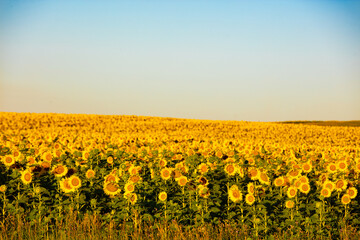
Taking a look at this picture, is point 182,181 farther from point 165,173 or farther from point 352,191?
point 352,191

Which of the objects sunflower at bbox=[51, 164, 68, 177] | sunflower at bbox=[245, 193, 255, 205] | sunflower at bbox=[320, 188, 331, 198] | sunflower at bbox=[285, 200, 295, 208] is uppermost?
sunflower at bbox=[51, 164, 68, 177]

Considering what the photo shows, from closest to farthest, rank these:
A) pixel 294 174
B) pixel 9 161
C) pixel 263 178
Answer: pixel 263 178, pixel 294 174, pixel 9 161

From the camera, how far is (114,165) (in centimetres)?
940

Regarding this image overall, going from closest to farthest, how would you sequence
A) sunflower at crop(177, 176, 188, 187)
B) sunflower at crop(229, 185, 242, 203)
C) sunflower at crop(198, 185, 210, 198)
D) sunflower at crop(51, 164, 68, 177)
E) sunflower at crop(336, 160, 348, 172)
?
sunflower at crop(229, 185, 242, 203) → sunflower at crop(198, 185, 210, 198) → sunflower at crop(177, 176, 188, 187) → sunflower at crop(51, 164, 68, 177) → sunflower at crop(336, 160, 348, 172)

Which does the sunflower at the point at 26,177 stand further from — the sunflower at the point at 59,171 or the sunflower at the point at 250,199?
the sunflower at the point at 250,199

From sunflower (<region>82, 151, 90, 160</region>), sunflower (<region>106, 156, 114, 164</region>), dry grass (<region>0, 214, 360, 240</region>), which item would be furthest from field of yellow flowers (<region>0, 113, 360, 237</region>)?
sunflower (<region>106, 156, 114, 164</region>)

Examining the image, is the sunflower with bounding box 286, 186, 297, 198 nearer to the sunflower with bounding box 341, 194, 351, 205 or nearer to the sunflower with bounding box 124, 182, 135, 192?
the sunflower with bounding box 341, 194, 351, 205

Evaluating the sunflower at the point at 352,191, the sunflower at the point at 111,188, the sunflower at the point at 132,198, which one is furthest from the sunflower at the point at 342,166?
the sunflower at the point at 111,188

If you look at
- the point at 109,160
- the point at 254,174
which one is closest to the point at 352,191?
the point at 254,174

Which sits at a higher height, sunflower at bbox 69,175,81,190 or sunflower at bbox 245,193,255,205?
sunflower at bbox 69,175,81,190

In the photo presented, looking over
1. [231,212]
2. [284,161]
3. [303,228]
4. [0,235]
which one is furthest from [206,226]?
[284,161]

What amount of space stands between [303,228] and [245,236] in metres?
1.12

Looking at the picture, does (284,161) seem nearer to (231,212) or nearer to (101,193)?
(231,212)

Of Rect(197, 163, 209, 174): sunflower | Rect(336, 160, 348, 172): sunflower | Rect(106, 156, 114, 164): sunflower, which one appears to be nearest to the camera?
Rect(197, 163, 209, 174): sunflower
